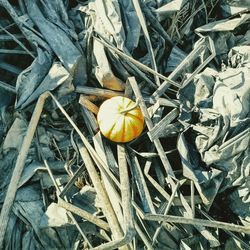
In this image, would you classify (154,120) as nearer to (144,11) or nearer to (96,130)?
(96,130)

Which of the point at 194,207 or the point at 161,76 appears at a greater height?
the point at 161,76

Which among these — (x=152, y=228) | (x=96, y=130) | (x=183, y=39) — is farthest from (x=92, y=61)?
(x=152, y=228)

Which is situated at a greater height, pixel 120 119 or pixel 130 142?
pixel 120 119

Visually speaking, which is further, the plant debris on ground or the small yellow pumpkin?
the small yellow pumpkin

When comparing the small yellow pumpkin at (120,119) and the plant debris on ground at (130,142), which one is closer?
the plant debris on ground at (130,142)
